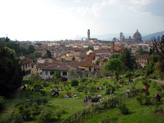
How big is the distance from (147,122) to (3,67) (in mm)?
14908

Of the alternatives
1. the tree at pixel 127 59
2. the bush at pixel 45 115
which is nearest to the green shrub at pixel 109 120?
the bush at pixel 45 115

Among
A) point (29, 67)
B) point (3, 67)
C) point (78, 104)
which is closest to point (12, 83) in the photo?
point (3, 67)

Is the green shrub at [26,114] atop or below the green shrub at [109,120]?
below

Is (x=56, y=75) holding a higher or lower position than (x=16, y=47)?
lower

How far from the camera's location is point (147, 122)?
32.3 ft

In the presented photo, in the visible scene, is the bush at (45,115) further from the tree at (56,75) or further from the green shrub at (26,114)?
the tree at (56,75)

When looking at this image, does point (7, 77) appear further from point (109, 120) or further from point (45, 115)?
point (109, 120)

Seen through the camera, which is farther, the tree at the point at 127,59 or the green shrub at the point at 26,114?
the tree at the point at 127,59

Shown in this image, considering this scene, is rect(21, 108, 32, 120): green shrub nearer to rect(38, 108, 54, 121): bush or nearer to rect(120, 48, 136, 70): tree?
rect(38, 108, 54, 121): bush

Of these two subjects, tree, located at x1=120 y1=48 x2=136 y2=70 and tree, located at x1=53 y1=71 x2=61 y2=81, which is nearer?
tree, located at x1=53 y1=71 x2=61 y2=81

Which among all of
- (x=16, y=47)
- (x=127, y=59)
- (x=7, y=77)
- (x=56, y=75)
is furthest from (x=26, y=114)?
(x=16, y=47)

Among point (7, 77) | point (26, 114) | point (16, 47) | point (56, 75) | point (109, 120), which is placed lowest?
point (56, 75)

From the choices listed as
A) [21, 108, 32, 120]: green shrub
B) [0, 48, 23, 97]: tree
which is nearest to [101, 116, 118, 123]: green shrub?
[21, 108, 32, 120]: green shrub

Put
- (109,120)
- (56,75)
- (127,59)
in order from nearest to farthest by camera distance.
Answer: (109,120)
(56,75)
(127,59)
